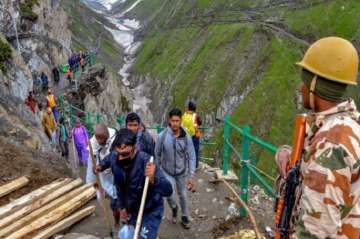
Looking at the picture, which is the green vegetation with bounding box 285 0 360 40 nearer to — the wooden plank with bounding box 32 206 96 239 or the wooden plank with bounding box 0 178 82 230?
the wooden plank with bounding box 0 178 82 230

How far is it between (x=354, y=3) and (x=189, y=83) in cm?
3491

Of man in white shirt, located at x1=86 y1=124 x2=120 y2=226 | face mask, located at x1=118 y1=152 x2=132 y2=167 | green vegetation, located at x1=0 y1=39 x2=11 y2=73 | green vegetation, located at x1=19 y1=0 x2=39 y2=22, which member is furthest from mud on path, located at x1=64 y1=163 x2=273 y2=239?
green vegetation, located at x1=19 y1=0 x2=39 y2=22

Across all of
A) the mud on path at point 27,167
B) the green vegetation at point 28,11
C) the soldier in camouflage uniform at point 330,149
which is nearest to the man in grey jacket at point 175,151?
the mud on path at point 27,167

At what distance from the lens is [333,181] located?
2.44 m

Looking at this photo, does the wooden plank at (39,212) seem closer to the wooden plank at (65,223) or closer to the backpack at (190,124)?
the wooden plank at (65,223)

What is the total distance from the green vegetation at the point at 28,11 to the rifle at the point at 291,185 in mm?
39103

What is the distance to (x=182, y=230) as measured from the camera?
27.3 feet

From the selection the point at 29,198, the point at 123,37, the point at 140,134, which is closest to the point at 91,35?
the point at 123,37

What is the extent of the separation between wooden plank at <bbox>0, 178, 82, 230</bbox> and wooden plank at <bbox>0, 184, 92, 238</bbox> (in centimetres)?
12

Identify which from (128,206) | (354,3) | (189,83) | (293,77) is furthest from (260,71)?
(128,206)

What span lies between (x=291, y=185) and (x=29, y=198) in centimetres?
680

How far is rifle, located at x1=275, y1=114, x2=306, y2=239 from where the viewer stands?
282 centimetres

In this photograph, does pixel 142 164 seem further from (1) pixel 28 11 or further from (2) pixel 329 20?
(2) pixel 329 20

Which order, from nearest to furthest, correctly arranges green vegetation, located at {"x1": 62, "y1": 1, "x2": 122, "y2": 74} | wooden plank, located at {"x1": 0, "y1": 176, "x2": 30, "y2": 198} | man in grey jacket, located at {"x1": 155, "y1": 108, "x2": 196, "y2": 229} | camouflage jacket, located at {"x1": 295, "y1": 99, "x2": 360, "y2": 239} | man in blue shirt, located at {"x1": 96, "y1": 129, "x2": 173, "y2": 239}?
camouflage jacket, located at {"x1": 295, "y1": 99, "x2": 360, "y2": 239} → man in blue shirt, located at {"x1": 96, "y1": 129, "x2": 173, "y2": 239} → man in grey jacket, located at {"x1": 155, "y1": 108, "x2": 196, "y2": 229} → wooden plank, located at {"x1": 0, "y1": 176, "x2": 30, "y2": 198} → green vegetation, located at {"x1": 62, "y1": 1, "x2": 122, "y2": 74}
